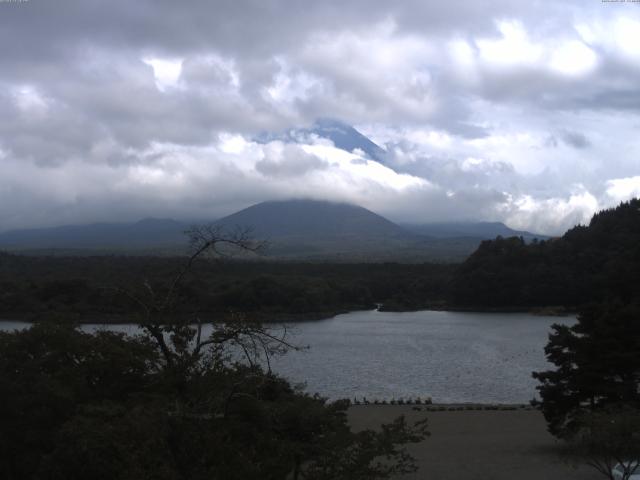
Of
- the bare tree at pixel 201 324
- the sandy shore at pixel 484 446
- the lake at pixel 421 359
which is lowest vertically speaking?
the lake at pixel 421 359

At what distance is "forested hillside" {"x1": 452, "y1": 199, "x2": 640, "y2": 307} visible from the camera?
41750 millimetres

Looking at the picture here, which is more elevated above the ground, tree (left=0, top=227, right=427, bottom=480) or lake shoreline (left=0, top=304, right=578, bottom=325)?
tree (left=0, top=227, right=427, bottom=480)

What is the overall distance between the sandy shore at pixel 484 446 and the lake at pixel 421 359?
107 inches

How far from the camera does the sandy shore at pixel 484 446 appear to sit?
9.16m

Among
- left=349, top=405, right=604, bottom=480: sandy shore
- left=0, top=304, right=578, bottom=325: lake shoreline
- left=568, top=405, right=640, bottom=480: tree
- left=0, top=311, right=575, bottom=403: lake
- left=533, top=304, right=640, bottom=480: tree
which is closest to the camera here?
left=568, top=405, right=640, bottom=480: tree

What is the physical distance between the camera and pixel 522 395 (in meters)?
16.7

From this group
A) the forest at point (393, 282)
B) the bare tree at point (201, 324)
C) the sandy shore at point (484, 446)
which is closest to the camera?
the bare tree at point (201, 324)

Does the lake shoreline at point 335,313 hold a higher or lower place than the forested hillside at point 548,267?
lower

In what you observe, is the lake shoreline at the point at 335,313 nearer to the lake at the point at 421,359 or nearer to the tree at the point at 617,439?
the lake at the point at 421,359

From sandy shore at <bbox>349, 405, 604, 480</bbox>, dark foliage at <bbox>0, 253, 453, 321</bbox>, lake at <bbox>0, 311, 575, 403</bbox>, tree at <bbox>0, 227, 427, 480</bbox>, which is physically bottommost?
lake at <bbox>0, 311, 575, 403</bbox>

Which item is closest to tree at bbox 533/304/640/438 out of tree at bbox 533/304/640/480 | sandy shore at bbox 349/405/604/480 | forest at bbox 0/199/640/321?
tree at bbox 533/304/640/480

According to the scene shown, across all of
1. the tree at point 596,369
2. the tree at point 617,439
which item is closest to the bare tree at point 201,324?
the tree at point 617,439

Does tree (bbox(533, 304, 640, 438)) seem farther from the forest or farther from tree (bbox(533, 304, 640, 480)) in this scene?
the forest

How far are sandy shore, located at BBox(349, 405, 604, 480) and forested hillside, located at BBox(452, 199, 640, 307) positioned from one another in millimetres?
28440
